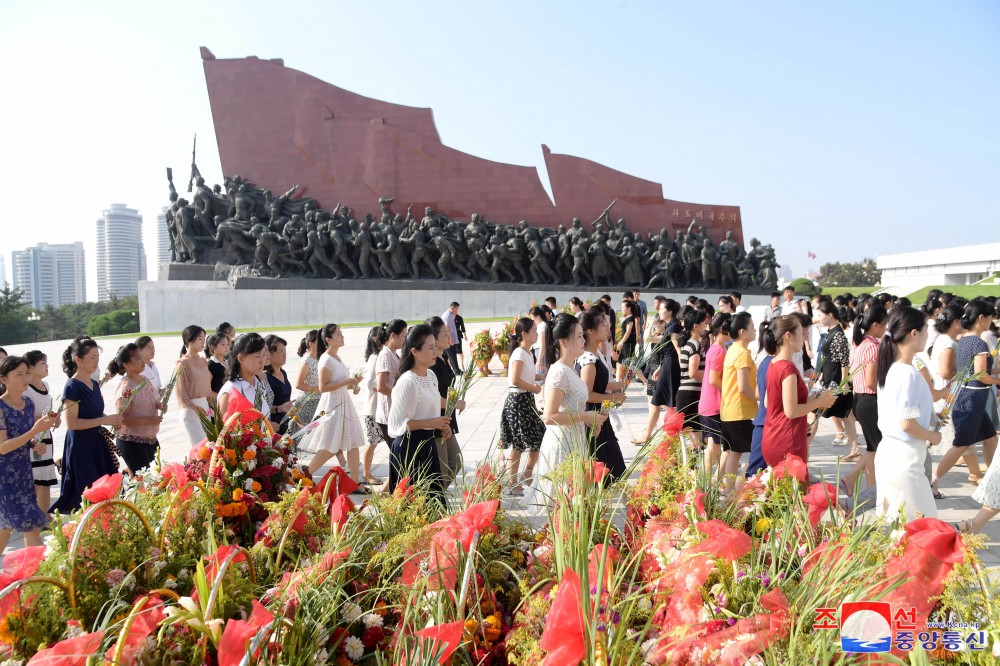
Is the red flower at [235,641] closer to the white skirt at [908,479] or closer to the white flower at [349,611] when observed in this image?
the white flower at [349,611]

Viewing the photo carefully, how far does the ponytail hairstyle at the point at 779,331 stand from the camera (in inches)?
125

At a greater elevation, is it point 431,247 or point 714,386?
point 431,247

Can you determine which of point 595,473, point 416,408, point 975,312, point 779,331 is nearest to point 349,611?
point 595,473

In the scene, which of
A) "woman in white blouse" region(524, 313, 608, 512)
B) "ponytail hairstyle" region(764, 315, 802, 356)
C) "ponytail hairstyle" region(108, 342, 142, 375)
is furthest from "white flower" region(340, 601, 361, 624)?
"ponytail hairstyle" region(108, 342, 142, 375)

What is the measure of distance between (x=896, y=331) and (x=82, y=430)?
12.8 ft

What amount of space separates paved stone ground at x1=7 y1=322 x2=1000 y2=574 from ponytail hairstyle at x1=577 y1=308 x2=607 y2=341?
0.76 m

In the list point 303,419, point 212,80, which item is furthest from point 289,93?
point 303,419

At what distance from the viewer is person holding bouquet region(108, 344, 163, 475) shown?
12.2 ft

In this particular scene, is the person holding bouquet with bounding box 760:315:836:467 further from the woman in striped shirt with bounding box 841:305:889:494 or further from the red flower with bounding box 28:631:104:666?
the red flower with bounding box 28:631:104:666

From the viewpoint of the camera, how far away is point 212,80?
2125 cm

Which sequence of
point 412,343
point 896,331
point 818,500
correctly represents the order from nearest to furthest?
point 818,500 < point 896,331 < point 412,343

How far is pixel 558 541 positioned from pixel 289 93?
22.1m

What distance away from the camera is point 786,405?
3.02 metres

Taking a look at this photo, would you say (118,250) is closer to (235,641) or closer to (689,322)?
(689,322)
